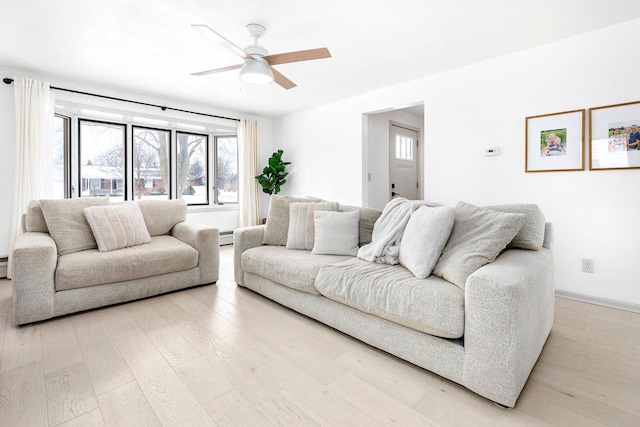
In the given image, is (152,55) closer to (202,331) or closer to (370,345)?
(202,331)

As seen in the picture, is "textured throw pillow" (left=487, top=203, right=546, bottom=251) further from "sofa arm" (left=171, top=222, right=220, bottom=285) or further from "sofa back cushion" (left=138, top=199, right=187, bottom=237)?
"sofa back cushion" (left=138, top=199, right=187, bottom=237)

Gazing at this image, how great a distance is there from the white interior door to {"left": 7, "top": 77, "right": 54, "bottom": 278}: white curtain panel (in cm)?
463

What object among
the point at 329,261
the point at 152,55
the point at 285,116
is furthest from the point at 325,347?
the point at 285,116

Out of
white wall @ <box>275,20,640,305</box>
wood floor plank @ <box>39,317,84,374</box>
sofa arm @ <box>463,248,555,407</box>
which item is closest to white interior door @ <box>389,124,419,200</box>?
white wall @ <box>275,20,640,305</box>

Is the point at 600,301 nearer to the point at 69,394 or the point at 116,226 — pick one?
the point at 69,394

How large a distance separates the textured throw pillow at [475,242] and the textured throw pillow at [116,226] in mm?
2685

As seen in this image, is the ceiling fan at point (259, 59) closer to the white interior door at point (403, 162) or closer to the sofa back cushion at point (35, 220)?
the sofa back cushion at point (35, 220)

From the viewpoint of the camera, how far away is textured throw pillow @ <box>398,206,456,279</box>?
5.88 ft

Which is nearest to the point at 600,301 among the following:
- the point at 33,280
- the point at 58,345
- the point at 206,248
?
the point at 206,248

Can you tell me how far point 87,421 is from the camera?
1.26 m

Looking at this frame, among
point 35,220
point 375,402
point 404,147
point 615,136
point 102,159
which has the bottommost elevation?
point 375,402

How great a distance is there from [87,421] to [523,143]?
149 inches

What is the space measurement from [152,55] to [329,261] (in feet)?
9.00

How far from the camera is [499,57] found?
3.11 metres
